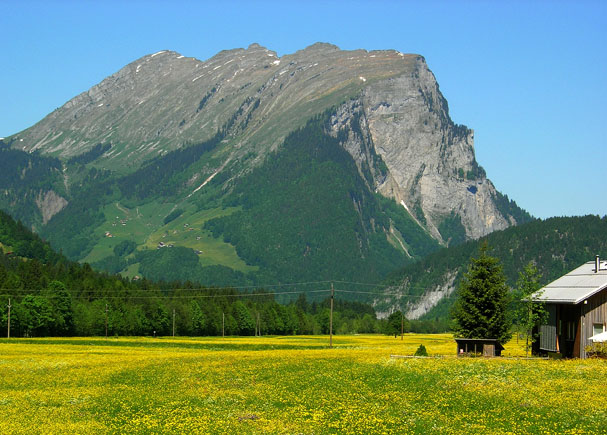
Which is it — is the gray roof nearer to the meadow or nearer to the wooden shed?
the wooden shed

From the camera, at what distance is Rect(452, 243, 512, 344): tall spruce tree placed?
268ft

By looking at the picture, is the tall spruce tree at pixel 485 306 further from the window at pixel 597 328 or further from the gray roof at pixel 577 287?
the window at pixel 597 328

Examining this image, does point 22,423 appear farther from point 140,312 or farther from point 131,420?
point 140,312

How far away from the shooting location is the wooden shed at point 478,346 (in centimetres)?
7806

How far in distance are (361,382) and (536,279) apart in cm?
2962

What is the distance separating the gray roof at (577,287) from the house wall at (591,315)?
2.78 feet

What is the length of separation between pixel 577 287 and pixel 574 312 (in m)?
3.50

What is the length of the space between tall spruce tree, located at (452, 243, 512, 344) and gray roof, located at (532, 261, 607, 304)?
15.0 feet

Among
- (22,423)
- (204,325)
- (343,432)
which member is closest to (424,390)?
(343,432)

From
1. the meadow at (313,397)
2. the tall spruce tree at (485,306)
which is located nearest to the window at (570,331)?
the meadow at (313,397)

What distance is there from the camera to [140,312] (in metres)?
179

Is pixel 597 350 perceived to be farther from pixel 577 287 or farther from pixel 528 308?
pixel 577 287

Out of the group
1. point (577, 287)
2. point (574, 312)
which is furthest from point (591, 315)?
point (577, 287)

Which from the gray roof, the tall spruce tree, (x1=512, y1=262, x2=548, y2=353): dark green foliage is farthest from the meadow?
the tall spruce tree
